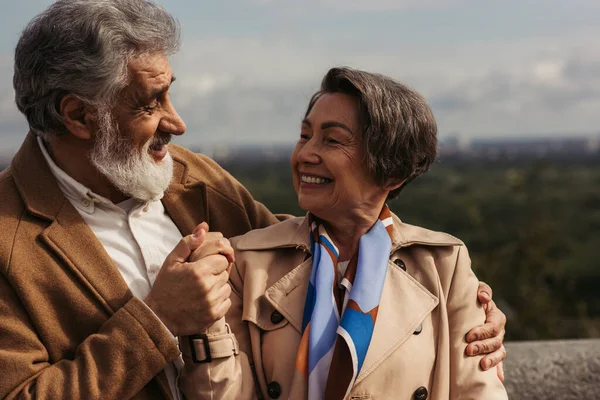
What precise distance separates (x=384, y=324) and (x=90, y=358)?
1076 millimetres

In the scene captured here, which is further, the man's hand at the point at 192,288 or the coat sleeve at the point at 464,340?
the coat sleeve at the point at 464,340

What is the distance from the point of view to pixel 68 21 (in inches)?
120

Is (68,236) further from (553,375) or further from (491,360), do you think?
(553,375)

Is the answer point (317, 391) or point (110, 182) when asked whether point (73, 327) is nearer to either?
point (110, 182)

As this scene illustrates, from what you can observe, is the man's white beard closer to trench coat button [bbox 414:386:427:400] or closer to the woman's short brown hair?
the woman's short brown hair

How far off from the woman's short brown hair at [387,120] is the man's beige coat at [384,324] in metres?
0.30

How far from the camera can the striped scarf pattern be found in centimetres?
293

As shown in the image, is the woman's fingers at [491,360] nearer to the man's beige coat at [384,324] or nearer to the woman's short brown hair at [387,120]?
the man's beige coat at [384,324]

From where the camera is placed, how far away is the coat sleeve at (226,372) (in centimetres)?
293

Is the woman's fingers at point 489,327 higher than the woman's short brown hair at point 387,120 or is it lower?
lower

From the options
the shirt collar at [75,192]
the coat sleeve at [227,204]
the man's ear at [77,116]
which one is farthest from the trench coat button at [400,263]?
the man's ear at [77,116]

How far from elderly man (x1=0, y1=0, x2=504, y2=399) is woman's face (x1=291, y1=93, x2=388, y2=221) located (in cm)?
40

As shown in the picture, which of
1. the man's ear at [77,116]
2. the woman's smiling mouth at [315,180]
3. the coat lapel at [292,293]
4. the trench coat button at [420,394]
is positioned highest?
the man's ear at [77,116]

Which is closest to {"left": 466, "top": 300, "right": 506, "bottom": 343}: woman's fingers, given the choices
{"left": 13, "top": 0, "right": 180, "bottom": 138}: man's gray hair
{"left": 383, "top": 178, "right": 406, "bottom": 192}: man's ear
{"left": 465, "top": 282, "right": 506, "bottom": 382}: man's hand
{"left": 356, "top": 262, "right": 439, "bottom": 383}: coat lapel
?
{"left": 465, "top": 282, "right": 506, "bottom": 382}: man's hand
